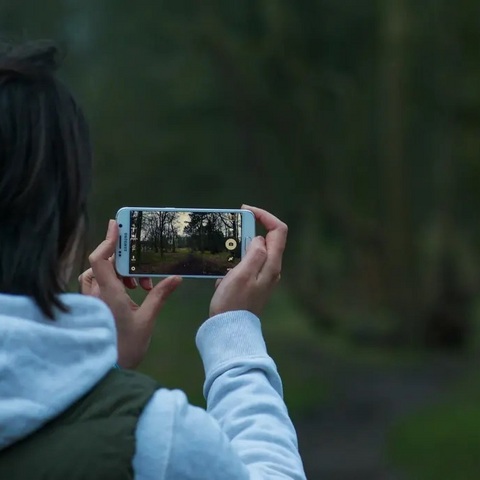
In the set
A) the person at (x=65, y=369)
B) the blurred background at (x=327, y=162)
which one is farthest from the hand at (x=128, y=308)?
the blurred background at (x=327, y=162)

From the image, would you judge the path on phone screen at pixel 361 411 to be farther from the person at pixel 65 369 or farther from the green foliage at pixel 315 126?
the person at pixel 65 369

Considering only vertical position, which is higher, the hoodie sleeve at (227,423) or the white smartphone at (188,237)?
the white smartphone at (188,237)

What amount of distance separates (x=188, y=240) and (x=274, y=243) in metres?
0.27

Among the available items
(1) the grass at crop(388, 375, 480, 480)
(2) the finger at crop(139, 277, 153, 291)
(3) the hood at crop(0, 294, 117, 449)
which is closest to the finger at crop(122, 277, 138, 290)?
(2) the finger at crop(139, 277, 153, 291)

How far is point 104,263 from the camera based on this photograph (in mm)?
1660

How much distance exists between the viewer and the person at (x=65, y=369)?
1.21 m

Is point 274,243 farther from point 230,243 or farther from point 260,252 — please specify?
point 230,243

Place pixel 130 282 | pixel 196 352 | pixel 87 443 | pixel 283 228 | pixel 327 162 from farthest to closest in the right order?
1. pixel 327 162
2. pixel 196 352
3. pixel 130 282
4. pixel 283 228
5. pixel 87 443

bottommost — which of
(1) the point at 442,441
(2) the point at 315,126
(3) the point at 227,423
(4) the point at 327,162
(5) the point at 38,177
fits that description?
(1) the point at 442,441

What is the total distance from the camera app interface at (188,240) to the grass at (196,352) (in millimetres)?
6962

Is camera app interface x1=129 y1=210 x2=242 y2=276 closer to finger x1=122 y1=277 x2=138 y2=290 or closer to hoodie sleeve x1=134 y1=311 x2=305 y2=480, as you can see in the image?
finger x1=122 y1=277 x2=138 y2=290

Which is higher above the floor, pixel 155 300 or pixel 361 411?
pixel 155 300

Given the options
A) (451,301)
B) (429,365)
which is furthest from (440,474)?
(451,301)

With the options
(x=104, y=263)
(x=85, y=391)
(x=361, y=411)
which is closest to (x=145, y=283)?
(x=104, y=263)
